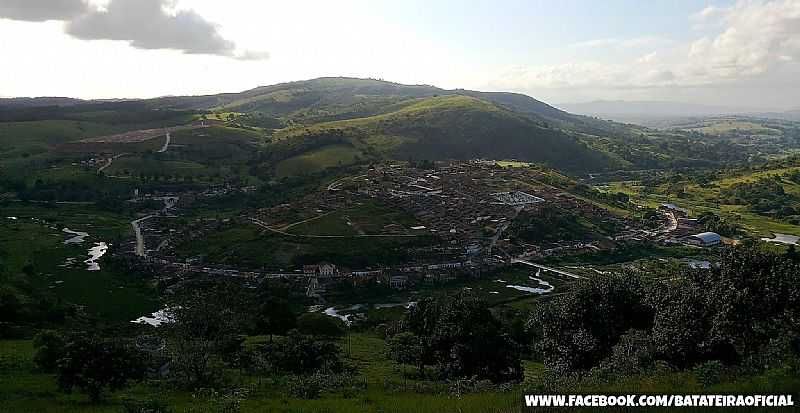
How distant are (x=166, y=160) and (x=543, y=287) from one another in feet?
440

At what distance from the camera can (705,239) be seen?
346ft

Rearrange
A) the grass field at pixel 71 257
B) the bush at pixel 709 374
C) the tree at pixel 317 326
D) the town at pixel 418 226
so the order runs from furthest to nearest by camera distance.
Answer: the town at pixel 418 226 → the grass field at pixel 71 257 → the tree at pixel 317 326 → the bush at pixel 709 374

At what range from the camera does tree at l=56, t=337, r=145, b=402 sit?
21.7 m

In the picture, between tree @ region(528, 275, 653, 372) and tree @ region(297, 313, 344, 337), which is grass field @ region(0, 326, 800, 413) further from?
tree @ region(297, 313, 344, 337)

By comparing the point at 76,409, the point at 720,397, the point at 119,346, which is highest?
the point at 720,397

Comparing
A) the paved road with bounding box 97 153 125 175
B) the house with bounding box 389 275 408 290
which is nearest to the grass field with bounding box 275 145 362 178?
the paved road with bounding box 97 153 125 175

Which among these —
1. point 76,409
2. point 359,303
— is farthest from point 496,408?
point 359,303

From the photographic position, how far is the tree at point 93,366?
2170 centimetres

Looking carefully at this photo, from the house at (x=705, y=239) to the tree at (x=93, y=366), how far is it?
355 ft

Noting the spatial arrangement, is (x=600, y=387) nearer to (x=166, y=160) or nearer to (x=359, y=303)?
(x=359, y=303)

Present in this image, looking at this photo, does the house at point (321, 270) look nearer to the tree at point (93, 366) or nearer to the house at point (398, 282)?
the house at point (398, 282)

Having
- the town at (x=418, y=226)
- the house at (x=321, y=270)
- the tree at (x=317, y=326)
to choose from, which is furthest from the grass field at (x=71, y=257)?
the tree at (x=317, y=326)

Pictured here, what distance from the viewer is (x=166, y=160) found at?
169 m

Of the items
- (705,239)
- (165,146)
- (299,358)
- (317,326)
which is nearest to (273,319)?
(317,326)
